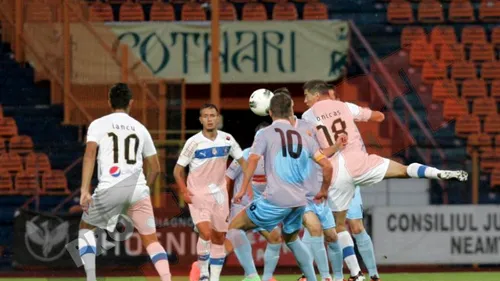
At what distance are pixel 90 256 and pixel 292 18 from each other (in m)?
12.9

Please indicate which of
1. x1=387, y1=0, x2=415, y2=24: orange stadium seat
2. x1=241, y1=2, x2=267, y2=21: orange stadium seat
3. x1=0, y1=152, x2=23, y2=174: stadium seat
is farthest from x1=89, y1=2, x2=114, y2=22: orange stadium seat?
x1=387, y1=0, x2=415, y2=24: orange stadium seat

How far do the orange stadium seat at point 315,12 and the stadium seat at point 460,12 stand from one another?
7.57 ft

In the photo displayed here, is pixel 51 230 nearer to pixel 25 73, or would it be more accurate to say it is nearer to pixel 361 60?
pixel 25 73

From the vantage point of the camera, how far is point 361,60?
23.0 metres

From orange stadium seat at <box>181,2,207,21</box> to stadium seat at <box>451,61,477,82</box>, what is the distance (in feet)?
14.8

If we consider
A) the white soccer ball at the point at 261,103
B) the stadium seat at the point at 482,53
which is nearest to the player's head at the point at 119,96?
the white soccer ball at the point at 261,103

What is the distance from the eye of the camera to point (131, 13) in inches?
941

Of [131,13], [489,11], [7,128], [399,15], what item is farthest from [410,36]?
[7,128]

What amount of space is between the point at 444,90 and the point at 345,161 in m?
10.4

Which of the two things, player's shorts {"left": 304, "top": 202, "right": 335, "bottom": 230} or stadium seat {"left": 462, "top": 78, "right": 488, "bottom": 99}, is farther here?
stadium seat {"left": 462, "top": 78, "right": 488, "bottom": 99}

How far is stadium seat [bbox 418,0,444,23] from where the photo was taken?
24.2 m

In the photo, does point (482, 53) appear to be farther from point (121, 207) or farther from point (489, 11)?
point (121, 207)

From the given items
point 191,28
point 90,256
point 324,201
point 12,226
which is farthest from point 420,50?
point 90,256

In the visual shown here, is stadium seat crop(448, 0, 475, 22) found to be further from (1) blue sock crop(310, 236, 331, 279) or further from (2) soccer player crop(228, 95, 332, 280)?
(2) soccer player crop(228, 95, 332, 280)
